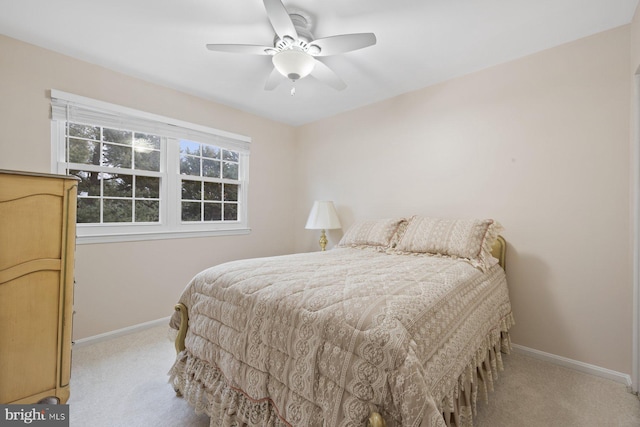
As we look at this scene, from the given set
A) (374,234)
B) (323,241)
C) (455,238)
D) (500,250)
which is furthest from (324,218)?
(500,250)

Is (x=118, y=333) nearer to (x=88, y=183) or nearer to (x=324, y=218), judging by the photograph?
(x=88, y=183)

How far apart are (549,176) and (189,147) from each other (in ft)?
11.3

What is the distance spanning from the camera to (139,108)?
2668 mm

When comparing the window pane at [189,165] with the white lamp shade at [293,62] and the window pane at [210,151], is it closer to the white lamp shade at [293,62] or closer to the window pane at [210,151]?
the window pane at [210,151]

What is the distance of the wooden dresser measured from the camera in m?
1.14

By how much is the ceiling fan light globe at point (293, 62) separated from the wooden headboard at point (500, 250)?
204cm

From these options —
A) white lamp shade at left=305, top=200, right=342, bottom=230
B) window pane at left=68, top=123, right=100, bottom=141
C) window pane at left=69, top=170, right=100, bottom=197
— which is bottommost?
white lamp shade at left=305, top=200, right=342, bottom=230

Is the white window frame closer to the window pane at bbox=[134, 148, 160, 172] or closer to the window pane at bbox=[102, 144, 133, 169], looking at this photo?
the window pane at bbox=[134, 148, 160, 172]

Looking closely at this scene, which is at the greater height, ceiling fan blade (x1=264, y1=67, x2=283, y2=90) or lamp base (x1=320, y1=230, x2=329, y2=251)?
ceiling fan blade (x1=264, y1=67, x2=283, y2=90)

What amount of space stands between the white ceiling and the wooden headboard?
5.09ft

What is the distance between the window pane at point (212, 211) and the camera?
3277 mm

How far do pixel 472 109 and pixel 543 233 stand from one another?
4.04 feet

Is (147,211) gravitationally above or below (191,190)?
below

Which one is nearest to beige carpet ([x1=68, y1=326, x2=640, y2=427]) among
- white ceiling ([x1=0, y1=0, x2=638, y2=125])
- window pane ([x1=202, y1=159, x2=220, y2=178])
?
window pane ([x1=202, y1=159, x2=220, y2=178])
